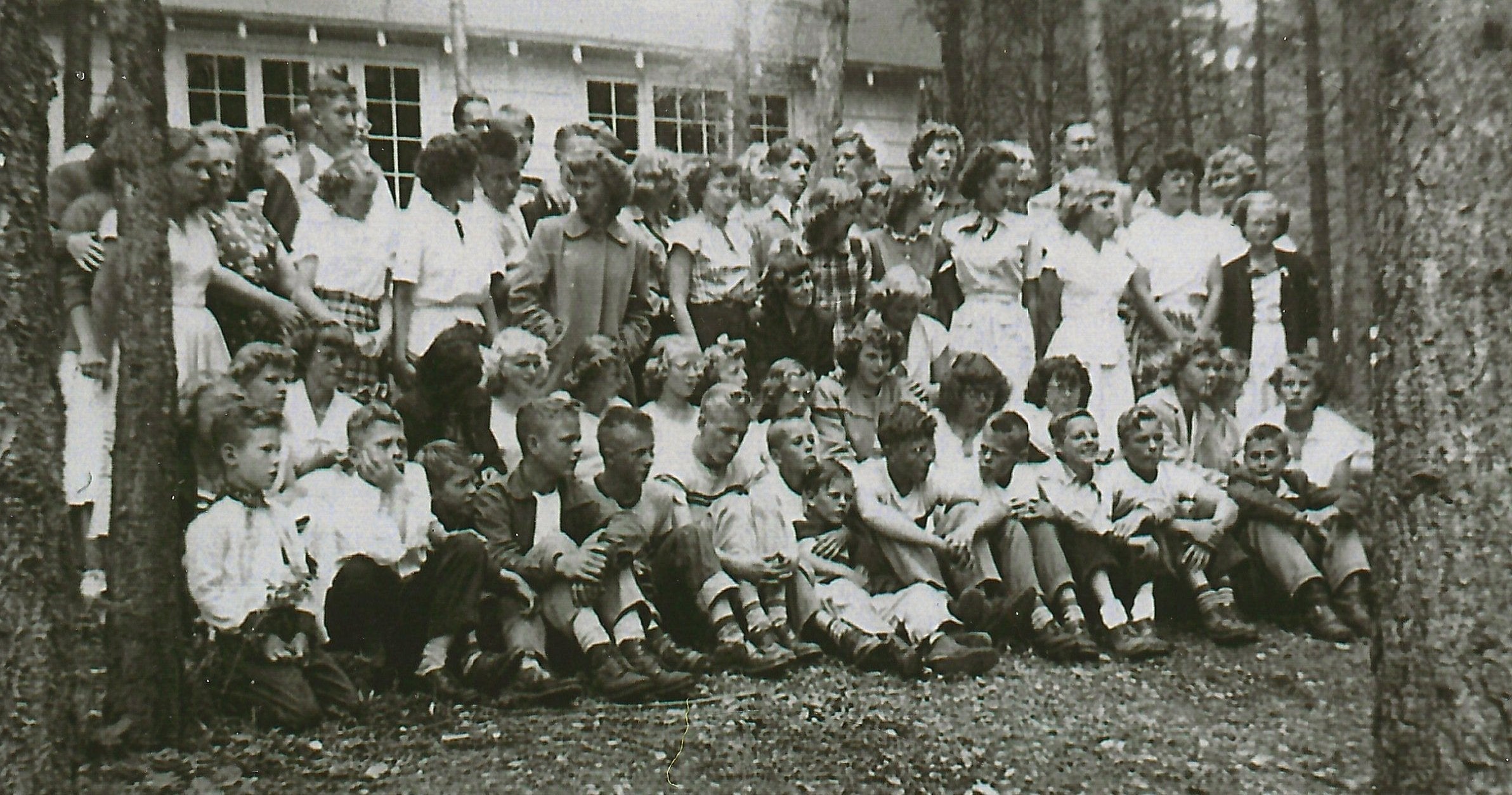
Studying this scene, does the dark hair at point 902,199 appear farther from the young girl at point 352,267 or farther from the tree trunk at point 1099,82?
the young girl at point 352,267

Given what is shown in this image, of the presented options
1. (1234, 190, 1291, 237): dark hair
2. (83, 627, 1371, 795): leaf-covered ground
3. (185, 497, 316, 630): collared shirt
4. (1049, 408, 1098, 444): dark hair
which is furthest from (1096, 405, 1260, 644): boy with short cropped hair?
(185, 497, 316, 630): collared shirt

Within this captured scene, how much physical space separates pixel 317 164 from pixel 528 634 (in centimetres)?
119

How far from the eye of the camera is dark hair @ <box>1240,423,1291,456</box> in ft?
12.1

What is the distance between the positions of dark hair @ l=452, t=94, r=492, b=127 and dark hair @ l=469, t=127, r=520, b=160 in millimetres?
55

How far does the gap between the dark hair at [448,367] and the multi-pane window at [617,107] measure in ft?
2.12

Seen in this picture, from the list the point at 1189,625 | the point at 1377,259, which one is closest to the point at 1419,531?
the point at 1377,259

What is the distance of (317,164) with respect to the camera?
3012mm

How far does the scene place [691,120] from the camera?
134 inches

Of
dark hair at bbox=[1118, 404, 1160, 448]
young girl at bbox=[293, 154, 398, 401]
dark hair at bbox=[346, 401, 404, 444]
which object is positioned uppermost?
young girl at bbox=[293, 154, 398, 401]

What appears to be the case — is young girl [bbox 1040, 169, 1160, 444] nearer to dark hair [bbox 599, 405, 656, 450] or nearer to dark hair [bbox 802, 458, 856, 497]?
dark hair [bbox 802, 458, 856, 497]

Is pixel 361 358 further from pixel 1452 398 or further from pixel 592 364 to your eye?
pixel 1452 398

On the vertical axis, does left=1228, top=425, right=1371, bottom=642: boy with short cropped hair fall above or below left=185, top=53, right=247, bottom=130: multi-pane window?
below

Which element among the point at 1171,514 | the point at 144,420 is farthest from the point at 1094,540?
the point at 144,420

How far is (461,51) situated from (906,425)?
143 centimetres
